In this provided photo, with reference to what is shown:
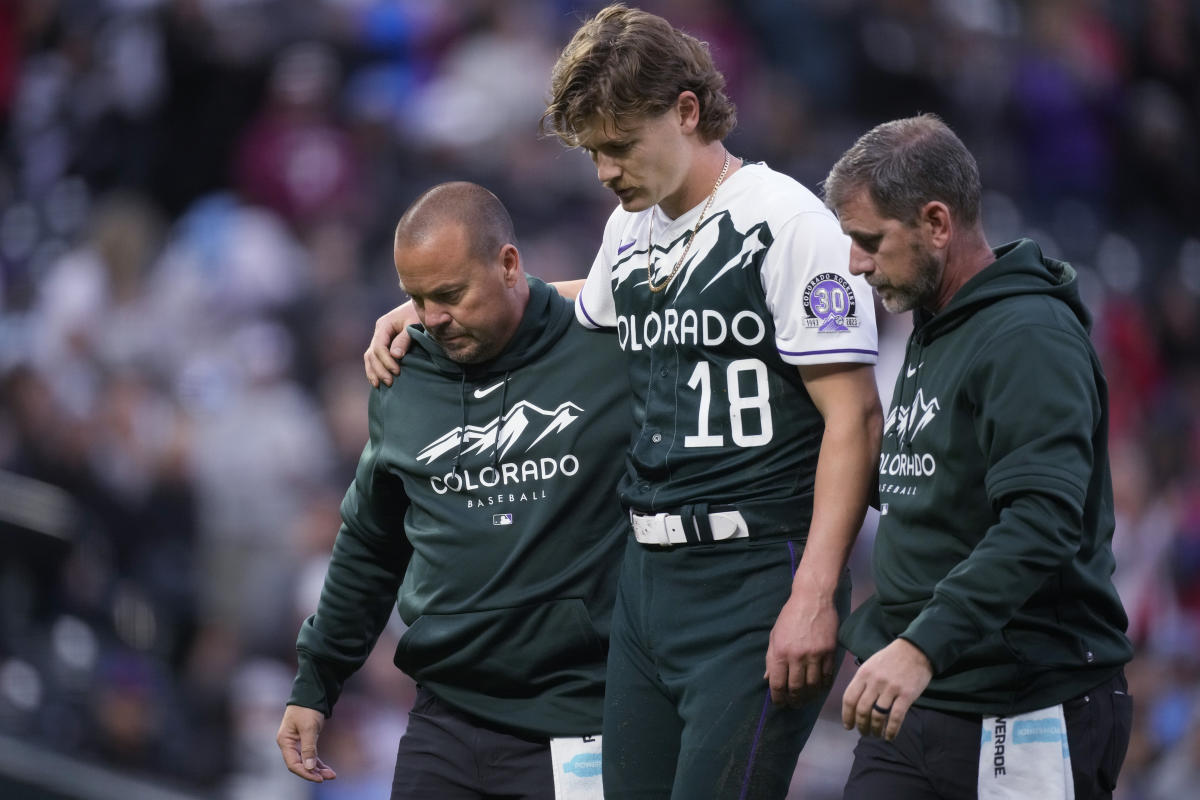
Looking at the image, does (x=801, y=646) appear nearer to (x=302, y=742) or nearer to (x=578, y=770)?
(x=578, y=770)

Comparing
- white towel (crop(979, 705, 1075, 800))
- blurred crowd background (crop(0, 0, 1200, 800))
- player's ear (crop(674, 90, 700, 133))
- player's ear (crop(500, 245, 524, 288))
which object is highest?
blurred crowd background (crop(0, 0, 1200, 800))

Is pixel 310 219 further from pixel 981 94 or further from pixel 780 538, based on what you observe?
pixel 780 538

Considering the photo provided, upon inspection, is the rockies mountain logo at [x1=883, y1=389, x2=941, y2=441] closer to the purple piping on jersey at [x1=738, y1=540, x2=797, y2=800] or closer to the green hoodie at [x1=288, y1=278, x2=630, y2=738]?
the purple piping on jersey at [x1=738, y1=540, x2=797, y2=800]

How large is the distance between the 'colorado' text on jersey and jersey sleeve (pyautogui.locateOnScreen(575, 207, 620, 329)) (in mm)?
288

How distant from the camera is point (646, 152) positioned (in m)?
3.25

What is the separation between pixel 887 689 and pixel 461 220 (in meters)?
1.49

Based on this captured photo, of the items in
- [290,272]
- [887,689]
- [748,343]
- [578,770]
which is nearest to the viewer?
[887,689]

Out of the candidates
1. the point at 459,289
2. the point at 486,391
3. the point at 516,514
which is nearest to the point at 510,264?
the point at 459,289

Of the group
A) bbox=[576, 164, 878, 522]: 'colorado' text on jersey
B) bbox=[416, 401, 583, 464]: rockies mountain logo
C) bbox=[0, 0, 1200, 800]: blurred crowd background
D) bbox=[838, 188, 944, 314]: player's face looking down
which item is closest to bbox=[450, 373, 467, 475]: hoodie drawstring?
bbox=[416, 401, 583, 464]: rockies mountain logo

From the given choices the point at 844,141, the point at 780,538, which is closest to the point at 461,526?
the point at 780,538

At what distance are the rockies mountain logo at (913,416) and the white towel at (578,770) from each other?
3.19 ft

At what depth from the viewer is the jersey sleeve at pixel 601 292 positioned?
3.61 meters

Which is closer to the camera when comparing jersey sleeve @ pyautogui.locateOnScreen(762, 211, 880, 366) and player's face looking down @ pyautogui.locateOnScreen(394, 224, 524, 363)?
jersey sleeve @ pyautogui.locateOnScreen(762, 211, 880, 366)

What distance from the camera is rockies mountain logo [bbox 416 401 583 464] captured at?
145 inches
